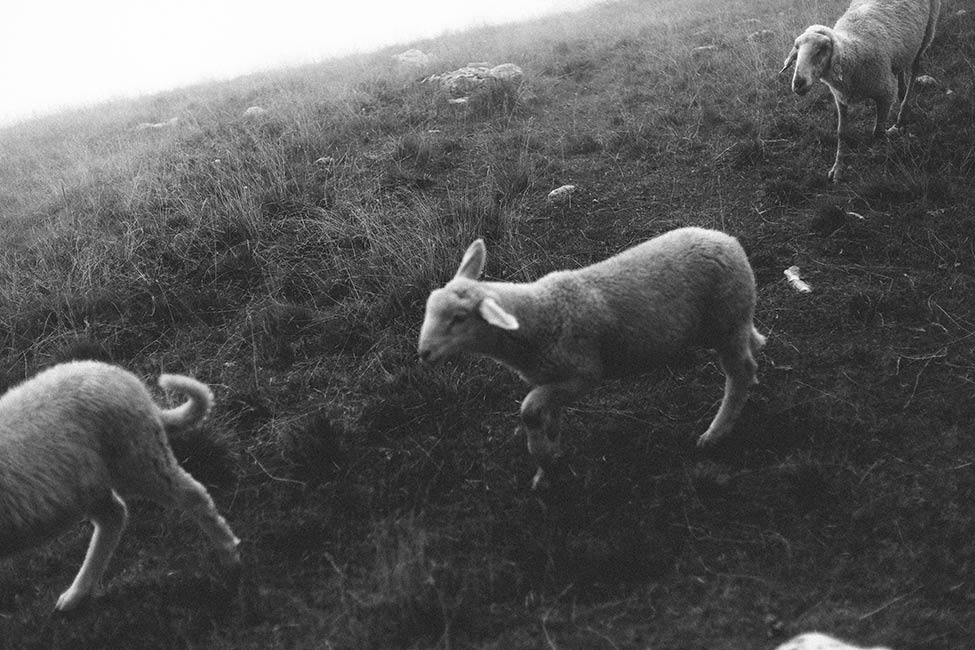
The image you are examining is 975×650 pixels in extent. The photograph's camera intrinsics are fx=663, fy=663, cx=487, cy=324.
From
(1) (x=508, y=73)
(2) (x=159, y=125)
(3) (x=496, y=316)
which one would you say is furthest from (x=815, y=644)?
(2) (x=159, y=125)

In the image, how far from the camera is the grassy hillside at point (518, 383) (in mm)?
3098

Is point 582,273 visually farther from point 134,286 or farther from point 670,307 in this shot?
point 134,286

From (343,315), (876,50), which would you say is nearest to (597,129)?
(876,50)

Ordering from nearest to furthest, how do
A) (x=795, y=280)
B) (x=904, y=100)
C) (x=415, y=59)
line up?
(x=795, y=280) < (x=904, y=100) < (x=415, y=59)

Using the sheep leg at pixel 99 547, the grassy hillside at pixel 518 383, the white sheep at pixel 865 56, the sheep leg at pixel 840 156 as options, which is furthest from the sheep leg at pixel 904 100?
the sheep leg at pixel 99 547

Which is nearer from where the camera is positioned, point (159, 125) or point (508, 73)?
point (508, 73)

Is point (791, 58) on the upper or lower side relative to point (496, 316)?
upper

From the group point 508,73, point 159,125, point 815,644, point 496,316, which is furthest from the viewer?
point 159,125

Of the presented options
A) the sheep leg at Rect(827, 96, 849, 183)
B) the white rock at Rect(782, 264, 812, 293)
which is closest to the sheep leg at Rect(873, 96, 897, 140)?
the sheep leg at Rect(827, 96, 849, 183)

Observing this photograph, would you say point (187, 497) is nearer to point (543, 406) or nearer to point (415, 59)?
point (543, 406)

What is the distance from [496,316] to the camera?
323 cm

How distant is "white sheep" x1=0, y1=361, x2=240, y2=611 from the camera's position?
3119 millimetres

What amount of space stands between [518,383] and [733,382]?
4.56 ft

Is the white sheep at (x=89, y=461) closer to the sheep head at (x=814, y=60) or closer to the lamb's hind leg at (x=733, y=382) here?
the lamb's hind leg at (x=733, y=382)
